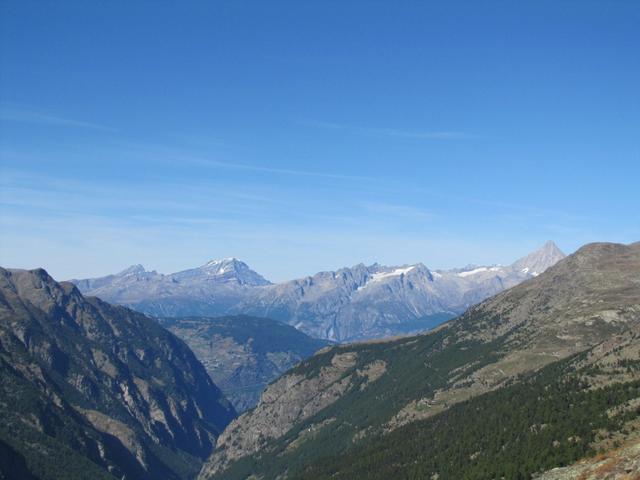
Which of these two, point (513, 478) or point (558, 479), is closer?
point (558, 479)

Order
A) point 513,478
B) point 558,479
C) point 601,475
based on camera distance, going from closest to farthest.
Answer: point 601,475 → point 558,479 → point 513,478

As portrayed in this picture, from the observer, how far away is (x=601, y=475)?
14388 cm

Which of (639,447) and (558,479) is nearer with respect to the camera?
(639,447)

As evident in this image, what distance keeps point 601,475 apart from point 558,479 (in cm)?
2008

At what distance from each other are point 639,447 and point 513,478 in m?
55.0

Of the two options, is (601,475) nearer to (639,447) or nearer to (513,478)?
(639,447)

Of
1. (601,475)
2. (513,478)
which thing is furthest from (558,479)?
(513,478)

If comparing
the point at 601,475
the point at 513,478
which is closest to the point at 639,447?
the point at 601,475

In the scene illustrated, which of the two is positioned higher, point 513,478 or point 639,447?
point 639,447

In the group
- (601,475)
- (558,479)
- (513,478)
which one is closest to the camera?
(601,475)

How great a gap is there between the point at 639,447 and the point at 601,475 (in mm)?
12274

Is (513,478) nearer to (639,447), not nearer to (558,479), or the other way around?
(558,479)

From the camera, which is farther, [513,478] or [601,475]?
[513,478]

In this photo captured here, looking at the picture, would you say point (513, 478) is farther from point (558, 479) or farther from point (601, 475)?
point (601, 475)
